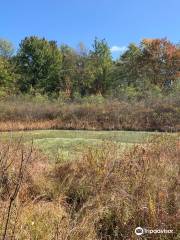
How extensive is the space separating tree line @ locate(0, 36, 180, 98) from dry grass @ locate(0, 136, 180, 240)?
36.5 meters

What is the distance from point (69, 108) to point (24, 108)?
295 centimetres

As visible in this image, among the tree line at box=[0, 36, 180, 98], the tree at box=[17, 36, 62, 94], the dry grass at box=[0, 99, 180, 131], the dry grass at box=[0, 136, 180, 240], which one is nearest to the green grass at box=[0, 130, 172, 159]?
the dry grass at box=[0, 136, 180, 240]

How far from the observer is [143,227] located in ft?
16.4

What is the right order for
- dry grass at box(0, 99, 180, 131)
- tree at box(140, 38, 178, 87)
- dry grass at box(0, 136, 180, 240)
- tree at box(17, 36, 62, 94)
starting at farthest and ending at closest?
tree at box(17, 36, 62, 94) < tree at box(140, 38, 178, 87) < dry grass at box(0, 99, 180, 131) < dry grass at box(0, 136, 180, 240)

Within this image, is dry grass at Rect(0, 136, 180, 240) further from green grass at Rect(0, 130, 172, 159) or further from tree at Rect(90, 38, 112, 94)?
tree at Rect(90, 38, 112, 94)

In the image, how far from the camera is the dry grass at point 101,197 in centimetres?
474

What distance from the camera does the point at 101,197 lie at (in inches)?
225

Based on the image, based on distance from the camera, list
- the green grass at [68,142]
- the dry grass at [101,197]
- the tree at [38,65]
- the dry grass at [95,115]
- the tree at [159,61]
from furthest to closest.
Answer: the tree at [38,65], the tree at [159,61], the dry grass at [95,115], the green grass at [68,142], the dry grass at [101,197]

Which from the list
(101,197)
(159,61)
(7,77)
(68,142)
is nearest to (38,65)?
(7,77)

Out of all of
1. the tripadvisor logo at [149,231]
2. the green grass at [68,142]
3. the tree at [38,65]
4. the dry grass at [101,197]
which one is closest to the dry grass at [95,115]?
the green grass at [68,142]

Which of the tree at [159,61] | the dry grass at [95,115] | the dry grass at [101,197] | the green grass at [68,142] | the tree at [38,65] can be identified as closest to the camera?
the dry grass at [101,197]

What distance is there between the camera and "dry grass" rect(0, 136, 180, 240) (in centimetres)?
474

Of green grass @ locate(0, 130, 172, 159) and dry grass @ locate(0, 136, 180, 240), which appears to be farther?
green grass @ locate(0, 130, 172, 159)

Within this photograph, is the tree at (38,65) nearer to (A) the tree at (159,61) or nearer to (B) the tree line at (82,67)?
(B) the tree line at (82,67)
